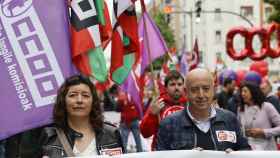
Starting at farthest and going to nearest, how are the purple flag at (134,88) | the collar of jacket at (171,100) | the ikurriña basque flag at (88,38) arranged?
the purple flag at (134,88)
the collar of jacket at (171,100)
the ikurriña basque flag at (88,38)

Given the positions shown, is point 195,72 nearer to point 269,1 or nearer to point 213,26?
point 269,1

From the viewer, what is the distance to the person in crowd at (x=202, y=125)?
503 cm

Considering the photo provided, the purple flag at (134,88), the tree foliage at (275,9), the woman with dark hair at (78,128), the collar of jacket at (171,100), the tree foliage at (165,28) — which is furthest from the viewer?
the tree foliage at (165,28)

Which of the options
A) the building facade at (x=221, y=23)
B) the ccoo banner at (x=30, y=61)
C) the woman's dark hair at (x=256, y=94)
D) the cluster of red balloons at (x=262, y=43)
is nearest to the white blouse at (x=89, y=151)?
the ccoo banner at (x=30, y=61)

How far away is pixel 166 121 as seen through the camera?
206 inches

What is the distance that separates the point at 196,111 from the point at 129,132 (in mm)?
9824

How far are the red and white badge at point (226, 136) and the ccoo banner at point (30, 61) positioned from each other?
1376mm

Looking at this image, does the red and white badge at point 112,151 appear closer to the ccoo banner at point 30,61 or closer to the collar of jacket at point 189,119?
the collar of jacket at point 189,119

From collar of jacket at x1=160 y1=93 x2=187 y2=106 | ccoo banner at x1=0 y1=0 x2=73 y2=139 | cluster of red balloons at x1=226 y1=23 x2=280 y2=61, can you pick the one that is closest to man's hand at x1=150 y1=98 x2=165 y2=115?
collar of jacket at x1=160 y1=93 x2=187 y2=106

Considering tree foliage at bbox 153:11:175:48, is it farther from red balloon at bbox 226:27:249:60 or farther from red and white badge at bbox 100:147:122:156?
red and white badge at bbox 100:147:122:156

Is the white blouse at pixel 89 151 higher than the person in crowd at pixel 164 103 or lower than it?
higher

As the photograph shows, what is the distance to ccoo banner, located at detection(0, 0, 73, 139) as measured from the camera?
5.73 metres

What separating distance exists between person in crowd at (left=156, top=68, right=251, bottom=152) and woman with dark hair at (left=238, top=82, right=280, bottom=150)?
10.6 ft

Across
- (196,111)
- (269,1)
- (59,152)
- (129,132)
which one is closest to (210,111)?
(196,111)
